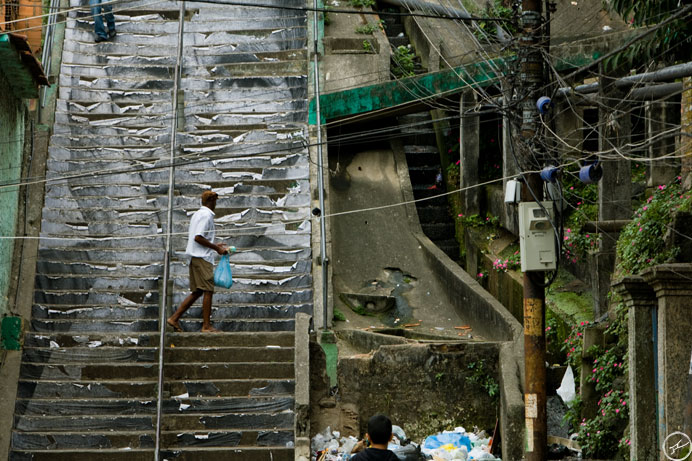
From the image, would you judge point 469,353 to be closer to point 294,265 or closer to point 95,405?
point 294,265

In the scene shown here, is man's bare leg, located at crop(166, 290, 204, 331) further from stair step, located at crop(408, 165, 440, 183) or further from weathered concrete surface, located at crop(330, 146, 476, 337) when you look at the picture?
stair step, located at crop(408, 165, 440, 183)

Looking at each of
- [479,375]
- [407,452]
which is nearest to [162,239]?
[479,375]

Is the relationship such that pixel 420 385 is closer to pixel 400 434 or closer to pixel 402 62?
pixel 400 434

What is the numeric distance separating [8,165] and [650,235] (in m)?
8.19

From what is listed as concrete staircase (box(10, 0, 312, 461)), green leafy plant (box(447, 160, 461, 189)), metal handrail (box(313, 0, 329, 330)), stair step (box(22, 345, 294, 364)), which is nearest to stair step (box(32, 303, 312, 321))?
concrete staircase (box(10, 0, 312, 461))

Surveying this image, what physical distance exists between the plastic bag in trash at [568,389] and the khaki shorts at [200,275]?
4.46 m

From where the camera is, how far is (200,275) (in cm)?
1183

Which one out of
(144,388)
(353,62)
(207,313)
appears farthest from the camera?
(353,62)

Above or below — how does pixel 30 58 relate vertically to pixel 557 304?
above

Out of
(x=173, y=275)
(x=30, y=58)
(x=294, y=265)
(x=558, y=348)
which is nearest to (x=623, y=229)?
(x=558, y=348)

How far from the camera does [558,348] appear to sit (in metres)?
13.5

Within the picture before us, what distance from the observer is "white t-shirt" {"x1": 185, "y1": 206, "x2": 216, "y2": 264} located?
1184cm

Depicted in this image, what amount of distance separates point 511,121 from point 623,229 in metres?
2.44

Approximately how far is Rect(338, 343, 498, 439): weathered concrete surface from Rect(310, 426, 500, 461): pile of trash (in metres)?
0.23
